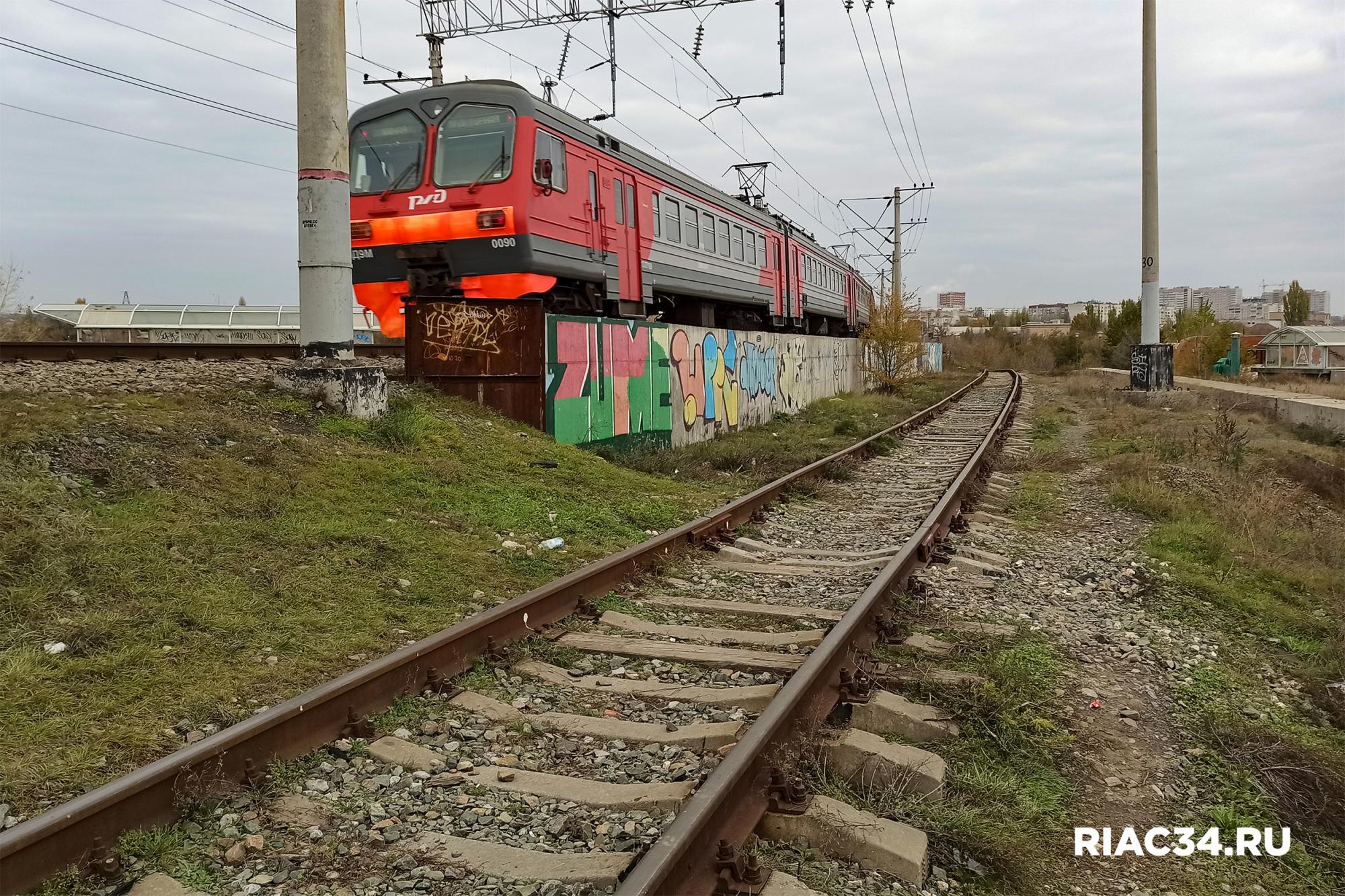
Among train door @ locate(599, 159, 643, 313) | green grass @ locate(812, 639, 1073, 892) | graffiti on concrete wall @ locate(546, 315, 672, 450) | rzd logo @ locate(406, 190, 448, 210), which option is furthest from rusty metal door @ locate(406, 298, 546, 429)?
green grass @ locate(812, 639, 1073, 892)

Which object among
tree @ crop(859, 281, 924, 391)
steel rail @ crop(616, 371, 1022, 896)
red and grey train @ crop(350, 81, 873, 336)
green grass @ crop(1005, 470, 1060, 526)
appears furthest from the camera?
tree @ crop(859, 281, 924, 391)

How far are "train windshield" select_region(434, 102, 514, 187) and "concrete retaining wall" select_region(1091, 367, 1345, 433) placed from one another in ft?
53.0

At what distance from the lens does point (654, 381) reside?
1284cm

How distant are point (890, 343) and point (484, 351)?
2156 cm

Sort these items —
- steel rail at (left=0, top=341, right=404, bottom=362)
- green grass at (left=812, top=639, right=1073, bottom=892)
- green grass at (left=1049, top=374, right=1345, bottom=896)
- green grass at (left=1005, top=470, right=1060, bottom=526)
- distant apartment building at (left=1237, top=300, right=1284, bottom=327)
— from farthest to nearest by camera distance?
1. distant apartment building at (left=1237, top=300, right=1284, bottom=327)
2. steel rail at (left=0, top=341, right=404, bottom=362)
3. green grass at (left=1005, top=470, right=1060, bottom=526)
4. green grass at (left=1049, top=374, right=1345, bottom=896)
5. green grass at (left=812, top=639, right=1073, bottom=892)

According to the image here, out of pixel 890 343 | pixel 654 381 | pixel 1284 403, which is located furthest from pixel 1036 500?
pixel 890 343

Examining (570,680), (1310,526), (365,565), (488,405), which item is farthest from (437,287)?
(1310,526)

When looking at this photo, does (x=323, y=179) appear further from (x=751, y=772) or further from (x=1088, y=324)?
(x=1088, y=324)

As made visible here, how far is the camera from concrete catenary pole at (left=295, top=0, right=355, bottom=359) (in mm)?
8234

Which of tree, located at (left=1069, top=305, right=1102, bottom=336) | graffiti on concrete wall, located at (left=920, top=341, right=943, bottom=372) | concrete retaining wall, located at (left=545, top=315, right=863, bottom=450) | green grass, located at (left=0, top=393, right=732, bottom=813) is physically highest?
tree, located at (left=1069, top=305, right=1102, bottom=336)

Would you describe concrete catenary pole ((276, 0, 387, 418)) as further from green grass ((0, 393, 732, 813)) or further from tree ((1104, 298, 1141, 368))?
tree ((1104, 298, 1141, 368))

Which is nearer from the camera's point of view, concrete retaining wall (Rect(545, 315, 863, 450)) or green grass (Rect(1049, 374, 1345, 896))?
green grass (Rect(1049, 374, 1345, 896))

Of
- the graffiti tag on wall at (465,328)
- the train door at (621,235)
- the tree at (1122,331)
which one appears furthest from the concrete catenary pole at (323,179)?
the tree at (1122,331)

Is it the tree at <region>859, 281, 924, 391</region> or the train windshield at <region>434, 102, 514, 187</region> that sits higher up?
the train windshield at <region>434, 102, 514, 187</region>
